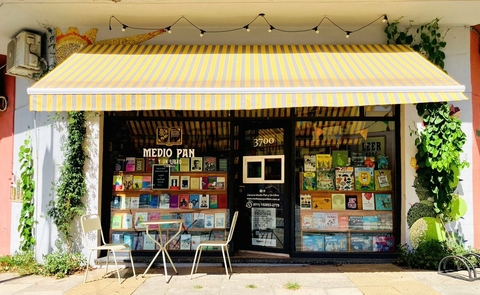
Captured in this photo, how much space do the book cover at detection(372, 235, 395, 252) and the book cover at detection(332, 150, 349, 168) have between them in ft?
4.56

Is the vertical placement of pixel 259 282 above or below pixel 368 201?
below

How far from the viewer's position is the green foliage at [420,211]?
6704mm

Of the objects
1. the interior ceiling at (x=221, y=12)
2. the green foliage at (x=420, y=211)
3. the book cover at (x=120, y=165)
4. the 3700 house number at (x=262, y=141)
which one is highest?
the interior ceiling at (x=221, y=12)

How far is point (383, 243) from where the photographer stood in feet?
23.4

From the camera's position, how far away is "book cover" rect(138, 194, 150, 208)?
24.2 feet

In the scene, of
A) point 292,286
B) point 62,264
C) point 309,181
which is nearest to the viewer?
point 292,286

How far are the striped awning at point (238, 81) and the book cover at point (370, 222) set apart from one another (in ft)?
8.77

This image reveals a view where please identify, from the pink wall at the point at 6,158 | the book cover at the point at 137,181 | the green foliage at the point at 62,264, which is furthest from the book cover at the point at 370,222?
the pink wall at the point at 6,158

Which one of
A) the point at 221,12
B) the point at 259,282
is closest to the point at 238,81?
the point at 221,12

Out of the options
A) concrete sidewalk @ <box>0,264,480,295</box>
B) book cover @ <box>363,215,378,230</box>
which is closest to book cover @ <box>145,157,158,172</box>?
concrete sidewalk @ <box>0,264,480,295</box>

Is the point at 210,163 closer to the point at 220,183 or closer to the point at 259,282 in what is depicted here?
the point at 220,183

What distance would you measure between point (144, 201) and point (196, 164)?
3.73 feet

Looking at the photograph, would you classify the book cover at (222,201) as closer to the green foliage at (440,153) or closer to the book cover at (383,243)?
the book cover at (383,243)

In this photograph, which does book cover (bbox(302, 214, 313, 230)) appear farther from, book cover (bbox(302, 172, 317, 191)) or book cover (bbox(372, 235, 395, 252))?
book cover (bbox(372, 235, 395, 252))
